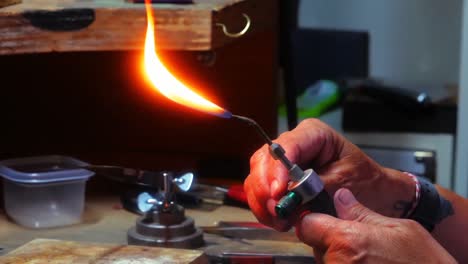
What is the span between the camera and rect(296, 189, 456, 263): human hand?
2.55 ft

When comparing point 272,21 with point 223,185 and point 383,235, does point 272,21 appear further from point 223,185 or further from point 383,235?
point 383,235

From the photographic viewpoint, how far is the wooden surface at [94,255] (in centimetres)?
81

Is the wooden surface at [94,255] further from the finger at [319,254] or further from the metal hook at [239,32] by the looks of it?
the metal hook at [239,32]

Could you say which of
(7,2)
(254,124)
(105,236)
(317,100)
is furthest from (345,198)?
(317,100)

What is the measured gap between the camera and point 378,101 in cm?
175

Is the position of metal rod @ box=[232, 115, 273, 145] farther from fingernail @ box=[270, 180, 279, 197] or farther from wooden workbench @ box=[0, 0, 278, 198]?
wooden workbench @ box=[0, 0, 278, 198]

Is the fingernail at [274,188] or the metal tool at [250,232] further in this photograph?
the metal tool at [250,232]

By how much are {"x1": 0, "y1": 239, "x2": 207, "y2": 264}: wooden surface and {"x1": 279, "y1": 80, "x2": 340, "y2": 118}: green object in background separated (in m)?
1.06

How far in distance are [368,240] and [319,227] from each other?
45 millimetres

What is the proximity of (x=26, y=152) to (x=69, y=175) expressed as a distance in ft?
0.95

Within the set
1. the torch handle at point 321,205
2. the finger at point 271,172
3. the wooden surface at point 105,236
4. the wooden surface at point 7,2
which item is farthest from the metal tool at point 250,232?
the wooden surface at point 7,2

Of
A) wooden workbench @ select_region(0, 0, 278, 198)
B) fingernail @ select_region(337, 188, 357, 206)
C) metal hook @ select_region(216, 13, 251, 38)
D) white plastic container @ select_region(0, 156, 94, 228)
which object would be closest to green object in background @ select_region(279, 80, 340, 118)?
wooden workbench @ select_region(0, 0, 278, 198)

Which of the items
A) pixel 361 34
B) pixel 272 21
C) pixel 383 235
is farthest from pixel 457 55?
pixel 383 235

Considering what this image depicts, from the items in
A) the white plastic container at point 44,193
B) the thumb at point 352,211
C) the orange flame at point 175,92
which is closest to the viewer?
the orange flame at point 175,92
